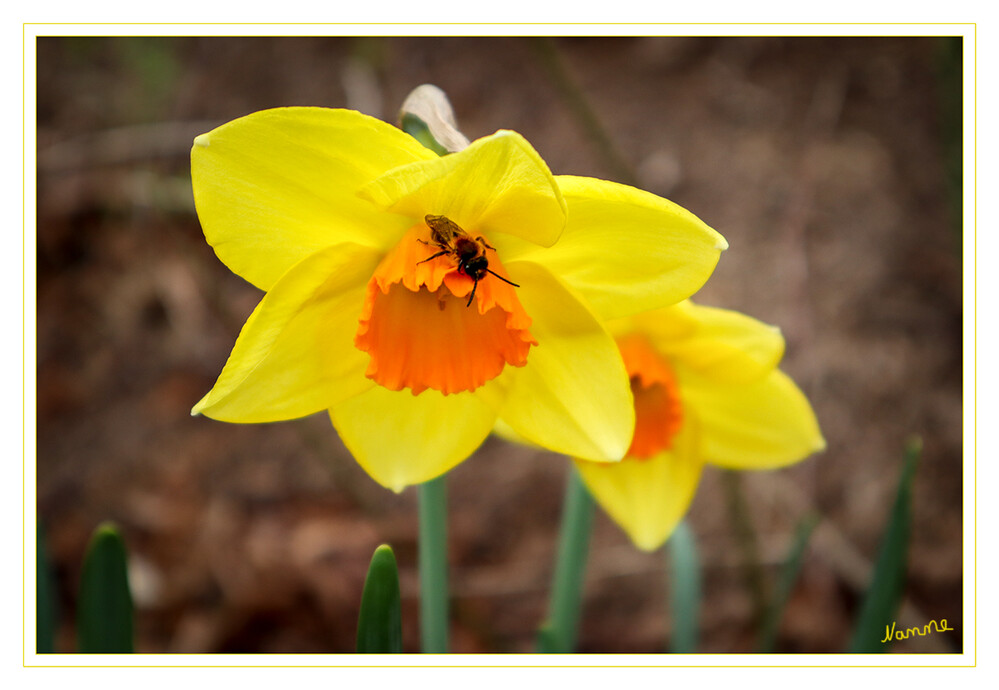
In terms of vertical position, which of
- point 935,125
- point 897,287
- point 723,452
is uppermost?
point 935,125

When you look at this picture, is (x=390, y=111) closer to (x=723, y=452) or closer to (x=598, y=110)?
(x=598, y=110)

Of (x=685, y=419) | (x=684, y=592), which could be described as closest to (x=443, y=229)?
(x=685, y=419)

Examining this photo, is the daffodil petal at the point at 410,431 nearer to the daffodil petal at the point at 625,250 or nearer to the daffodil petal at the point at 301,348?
the daffodil petal at the point at 301,348

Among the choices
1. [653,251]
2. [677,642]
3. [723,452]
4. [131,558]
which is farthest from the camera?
[131,558]

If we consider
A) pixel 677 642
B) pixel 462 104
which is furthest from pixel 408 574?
pixel 462 104

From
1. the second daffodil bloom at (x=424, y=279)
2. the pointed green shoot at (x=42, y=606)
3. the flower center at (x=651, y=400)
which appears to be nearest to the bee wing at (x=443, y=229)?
the second daffodil bloom at (x=424, y=279)

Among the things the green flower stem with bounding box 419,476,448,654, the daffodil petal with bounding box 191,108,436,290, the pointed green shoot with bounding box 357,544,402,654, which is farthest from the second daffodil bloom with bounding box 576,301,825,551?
the daffodil petal with bounding box 191,108,436,290
